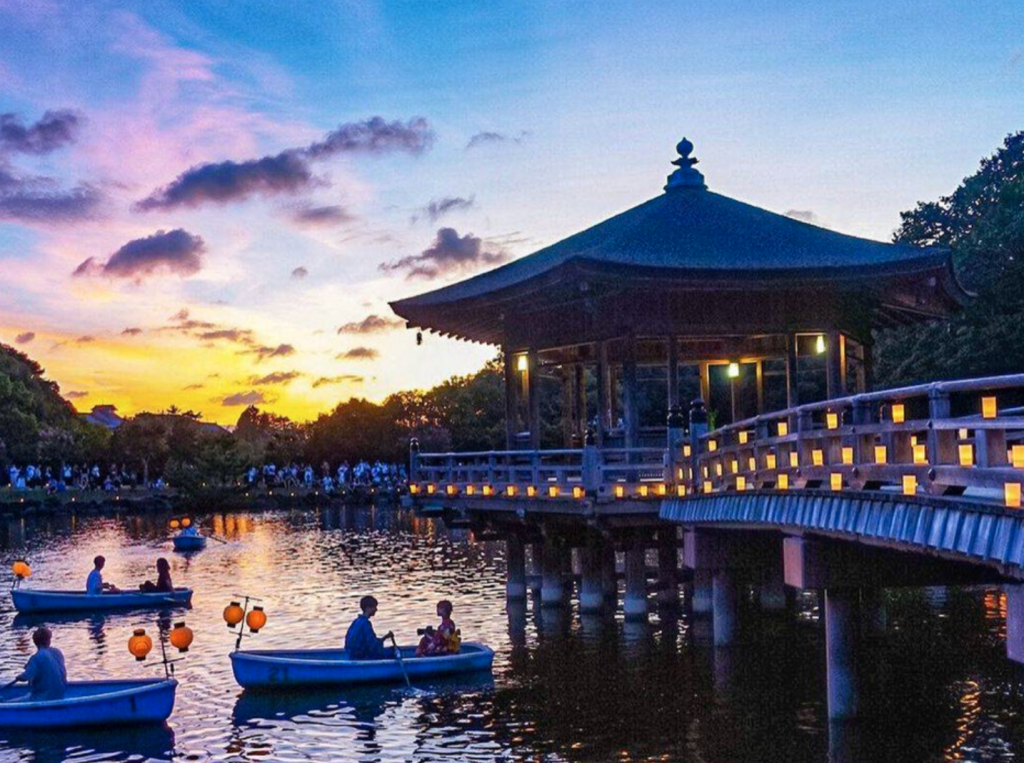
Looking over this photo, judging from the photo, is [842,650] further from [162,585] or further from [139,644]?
[162,585]

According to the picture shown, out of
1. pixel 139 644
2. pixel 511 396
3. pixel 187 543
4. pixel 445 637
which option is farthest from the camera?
pixel 187 543

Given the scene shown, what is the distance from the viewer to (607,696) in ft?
79.2

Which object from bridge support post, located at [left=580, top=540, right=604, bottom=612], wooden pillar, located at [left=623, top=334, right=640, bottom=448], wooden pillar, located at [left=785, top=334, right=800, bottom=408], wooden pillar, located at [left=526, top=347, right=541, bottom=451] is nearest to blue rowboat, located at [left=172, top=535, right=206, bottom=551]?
wooden pillar, located at [left=526, top=347, right=541, bottom=451]

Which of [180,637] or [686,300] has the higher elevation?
[686,300]

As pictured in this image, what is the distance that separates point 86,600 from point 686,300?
19599 mm

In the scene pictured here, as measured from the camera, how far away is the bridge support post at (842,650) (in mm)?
19312

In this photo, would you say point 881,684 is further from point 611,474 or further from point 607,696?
point 611,474

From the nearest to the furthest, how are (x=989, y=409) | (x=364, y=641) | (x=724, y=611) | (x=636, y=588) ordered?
(x=989, y=409), (x=364, y=641), (x=724, y=611), (x=636, y=588)

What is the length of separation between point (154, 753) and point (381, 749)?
373cm

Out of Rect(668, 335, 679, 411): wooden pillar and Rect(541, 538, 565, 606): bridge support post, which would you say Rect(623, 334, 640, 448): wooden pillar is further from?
Rect(541, 538, 565, 606): bridge support post

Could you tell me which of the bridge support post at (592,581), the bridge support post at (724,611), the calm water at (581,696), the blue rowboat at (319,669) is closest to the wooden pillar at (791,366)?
the calm water at (581,696)

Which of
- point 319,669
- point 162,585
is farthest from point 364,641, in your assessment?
point 162,585

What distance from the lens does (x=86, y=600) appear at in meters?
37.8

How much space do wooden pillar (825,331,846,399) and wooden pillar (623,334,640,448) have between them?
4.79 m
